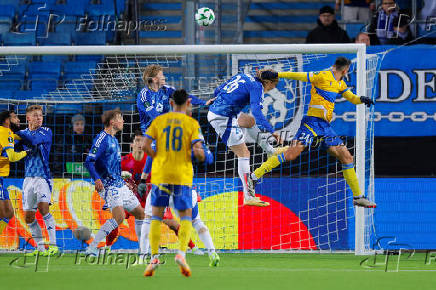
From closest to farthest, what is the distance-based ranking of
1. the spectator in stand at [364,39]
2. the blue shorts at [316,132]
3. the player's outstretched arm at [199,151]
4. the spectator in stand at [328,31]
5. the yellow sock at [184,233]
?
the player's outstretched arm at [199,151] → the yellow sock at [184,233] → the blue shorts at [316,132] → the spectator in stand at [364,39] → the spectator in stand at [328,31]

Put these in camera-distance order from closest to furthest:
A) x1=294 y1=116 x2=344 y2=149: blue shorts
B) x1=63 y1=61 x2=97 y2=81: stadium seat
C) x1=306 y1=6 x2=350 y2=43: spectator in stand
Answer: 1. x1=294 y1=116 x2=344 y2=149: blue shorts
2. x1=306 y1=6 x2=350 y2=43: spectator in stand
3. x1=63 y1=61 x2=97 y2=81: stadium seat

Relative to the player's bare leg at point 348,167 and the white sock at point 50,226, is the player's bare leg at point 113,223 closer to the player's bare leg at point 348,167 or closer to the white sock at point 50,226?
the white sock at point 50,226

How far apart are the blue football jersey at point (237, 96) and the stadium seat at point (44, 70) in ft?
17.8

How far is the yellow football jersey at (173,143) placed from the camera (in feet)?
25.2

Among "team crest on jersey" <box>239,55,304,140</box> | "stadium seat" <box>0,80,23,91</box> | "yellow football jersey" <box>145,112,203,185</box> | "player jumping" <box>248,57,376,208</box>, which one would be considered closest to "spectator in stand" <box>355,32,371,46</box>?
"team crest on jersey" <box>239,55,304,140</box>

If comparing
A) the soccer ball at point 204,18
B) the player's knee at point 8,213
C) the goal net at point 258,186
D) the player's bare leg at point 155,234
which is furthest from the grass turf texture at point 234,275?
the soccer ball at point 204,18

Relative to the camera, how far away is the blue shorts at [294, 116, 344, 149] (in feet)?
34.5

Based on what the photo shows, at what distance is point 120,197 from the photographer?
10.0 meters

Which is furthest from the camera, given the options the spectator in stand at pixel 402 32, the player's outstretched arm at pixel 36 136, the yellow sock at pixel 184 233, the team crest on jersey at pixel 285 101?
the spectator in stand at pixel 402 32

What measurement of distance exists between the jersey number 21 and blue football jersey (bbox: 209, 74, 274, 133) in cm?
230

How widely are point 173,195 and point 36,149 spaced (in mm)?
3587

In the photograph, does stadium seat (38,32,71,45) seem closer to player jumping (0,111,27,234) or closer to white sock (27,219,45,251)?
player jumping (0,111,27,234)

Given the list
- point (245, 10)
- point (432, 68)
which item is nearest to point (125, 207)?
point (432, 68)

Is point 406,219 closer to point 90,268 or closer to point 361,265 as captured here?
point 361,265
